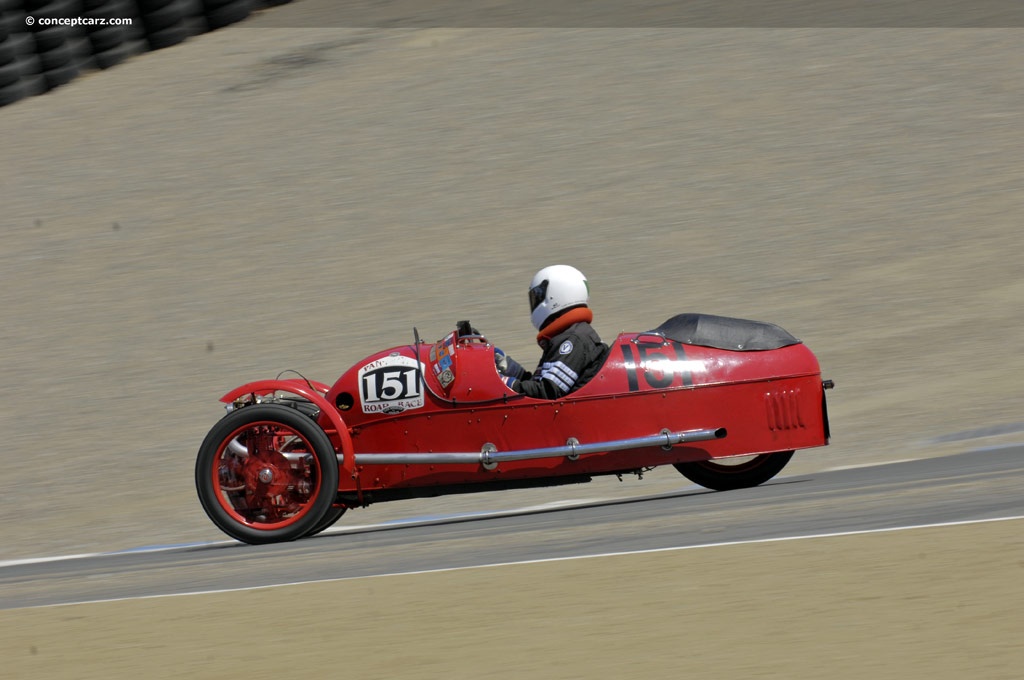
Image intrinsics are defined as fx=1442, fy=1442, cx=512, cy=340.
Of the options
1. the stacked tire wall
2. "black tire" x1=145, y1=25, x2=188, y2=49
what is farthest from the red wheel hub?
"black tire" x1=145, y1=25, x2=188, y2=49

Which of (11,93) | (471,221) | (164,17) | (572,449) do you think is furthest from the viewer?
(164,17)

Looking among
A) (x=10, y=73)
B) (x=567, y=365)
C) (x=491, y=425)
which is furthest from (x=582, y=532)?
(x=10, y=73)

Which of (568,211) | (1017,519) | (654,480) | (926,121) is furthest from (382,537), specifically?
(926,121)

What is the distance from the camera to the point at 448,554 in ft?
21.6

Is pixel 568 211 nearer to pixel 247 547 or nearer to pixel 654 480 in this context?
pixel 654 480

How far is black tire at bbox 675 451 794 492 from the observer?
25.6ft

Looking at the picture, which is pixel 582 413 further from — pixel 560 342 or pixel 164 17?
pixel 164 17

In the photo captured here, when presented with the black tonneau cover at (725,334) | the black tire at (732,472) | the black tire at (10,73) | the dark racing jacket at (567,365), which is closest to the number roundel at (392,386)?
the dark racing jacket at (567,365)

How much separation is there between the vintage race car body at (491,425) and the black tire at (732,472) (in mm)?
310

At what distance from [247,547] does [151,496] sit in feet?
6.91

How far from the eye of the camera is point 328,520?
7.87 meters

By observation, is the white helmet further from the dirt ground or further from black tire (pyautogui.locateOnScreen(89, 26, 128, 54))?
A: black tire (pyautogui.locateOnScreen(89, 26, 128, 54))

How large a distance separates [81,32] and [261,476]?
1182cm

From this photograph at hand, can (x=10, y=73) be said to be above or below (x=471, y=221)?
above
